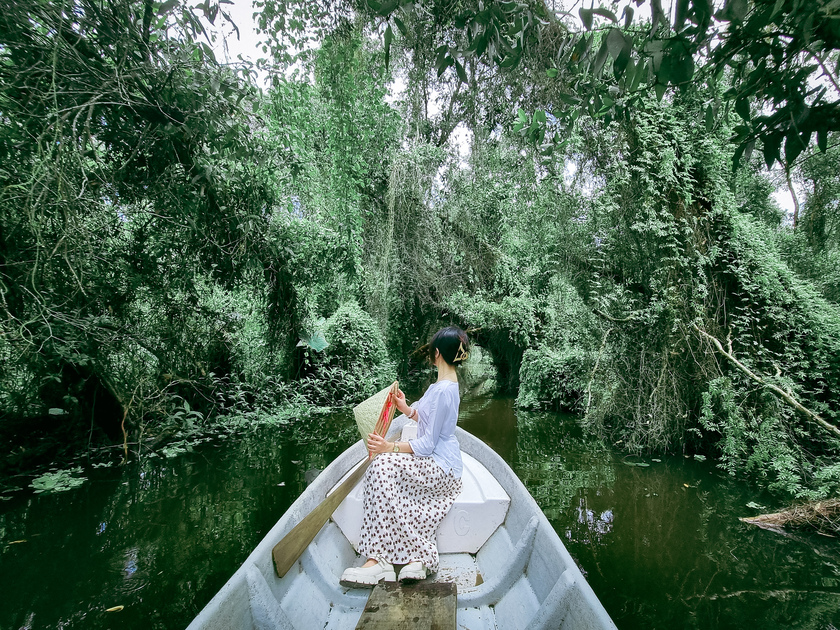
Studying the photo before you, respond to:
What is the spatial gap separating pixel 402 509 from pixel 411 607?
0.59 metres

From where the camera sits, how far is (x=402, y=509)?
8.95ft

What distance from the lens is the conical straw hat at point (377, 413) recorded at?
3.09 metres

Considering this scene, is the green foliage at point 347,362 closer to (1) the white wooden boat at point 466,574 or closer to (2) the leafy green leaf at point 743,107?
(1) the white wooden boat at point 466,574

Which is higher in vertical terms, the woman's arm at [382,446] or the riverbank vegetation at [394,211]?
the riverbank vegetation at [394,211]

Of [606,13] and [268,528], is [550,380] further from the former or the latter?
[606,13]

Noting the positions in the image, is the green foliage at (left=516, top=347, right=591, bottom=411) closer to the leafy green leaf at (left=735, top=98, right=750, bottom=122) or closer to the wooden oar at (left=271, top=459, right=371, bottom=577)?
the wooden oar at (left=271, top=459, right=371, bottom=577)

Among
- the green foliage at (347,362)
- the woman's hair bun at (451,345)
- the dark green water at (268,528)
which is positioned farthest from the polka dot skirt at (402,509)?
the green foliage at (347,362)

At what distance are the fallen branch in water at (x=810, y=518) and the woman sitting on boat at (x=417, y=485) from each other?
3.54 meters

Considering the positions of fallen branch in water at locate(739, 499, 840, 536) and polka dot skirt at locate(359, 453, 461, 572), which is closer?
polka dot skirt at locate(359, 453, 461, 572)

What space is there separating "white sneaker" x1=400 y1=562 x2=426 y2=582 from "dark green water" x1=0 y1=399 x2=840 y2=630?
1.46 m

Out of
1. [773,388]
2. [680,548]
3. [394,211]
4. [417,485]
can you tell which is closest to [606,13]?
[417,485]

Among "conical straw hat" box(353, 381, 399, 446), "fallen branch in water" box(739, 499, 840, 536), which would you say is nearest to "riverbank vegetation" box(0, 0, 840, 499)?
"fallen branch in water" box(739, 499, 840, 536)

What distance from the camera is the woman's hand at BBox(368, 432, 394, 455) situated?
9.07 ft

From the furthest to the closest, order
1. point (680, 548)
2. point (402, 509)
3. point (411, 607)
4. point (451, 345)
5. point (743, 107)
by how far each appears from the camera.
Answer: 1. point (680, 548)
2. point (451, 345)
3. point (402, 509)
4. point (411, 607)
5. point (743, 107)
